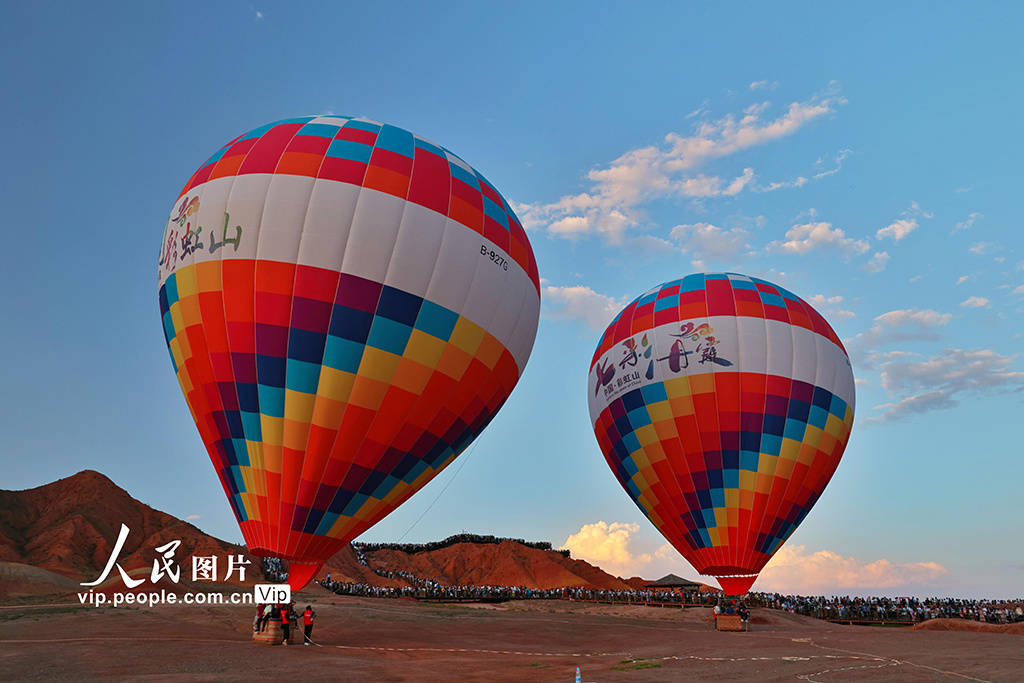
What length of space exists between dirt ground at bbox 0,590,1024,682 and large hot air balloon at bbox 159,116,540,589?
3.05 meters

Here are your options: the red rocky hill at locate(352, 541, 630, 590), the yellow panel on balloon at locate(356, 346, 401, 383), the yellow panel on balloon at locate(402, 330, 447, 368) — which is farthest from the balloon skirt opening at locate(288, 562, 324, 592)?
the red rocky hill at locate(352, 541, 630, 590)

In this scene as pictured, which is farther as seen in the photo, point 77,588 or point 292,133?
point 77,588

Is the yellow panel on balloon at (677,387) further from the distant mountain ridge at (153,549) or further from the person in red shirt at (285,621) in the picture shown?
the distant mountain ridge at (153,549)

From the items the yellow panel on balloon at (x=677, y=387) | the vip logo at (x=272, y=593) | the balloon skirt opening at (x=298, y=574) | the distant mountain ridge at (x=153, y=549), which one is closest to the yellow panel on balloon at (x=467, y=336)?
the balloon skirt opening at (x=298, y=574)

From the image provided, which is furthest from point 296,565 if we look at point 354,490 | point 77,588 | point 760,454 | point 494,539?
point 494,539

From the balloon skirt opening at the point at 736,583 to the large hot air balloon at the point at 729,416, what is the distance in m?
0.04

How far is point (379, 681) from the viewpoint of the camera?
12.0 m

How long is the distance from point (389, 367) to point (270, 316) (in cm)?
290

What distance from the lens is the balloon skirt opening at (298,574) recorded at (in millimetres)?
16195

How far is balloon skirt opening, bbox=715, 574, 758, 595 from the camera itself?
24.2 metres

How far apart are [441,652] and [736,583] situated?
466 inches

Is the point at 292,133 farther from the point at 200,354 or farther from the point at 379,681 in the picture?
the point at 379,681

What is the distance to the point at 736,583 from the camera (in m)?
24.3

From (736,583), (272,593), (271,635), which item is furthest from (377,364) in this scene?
(736,583)
